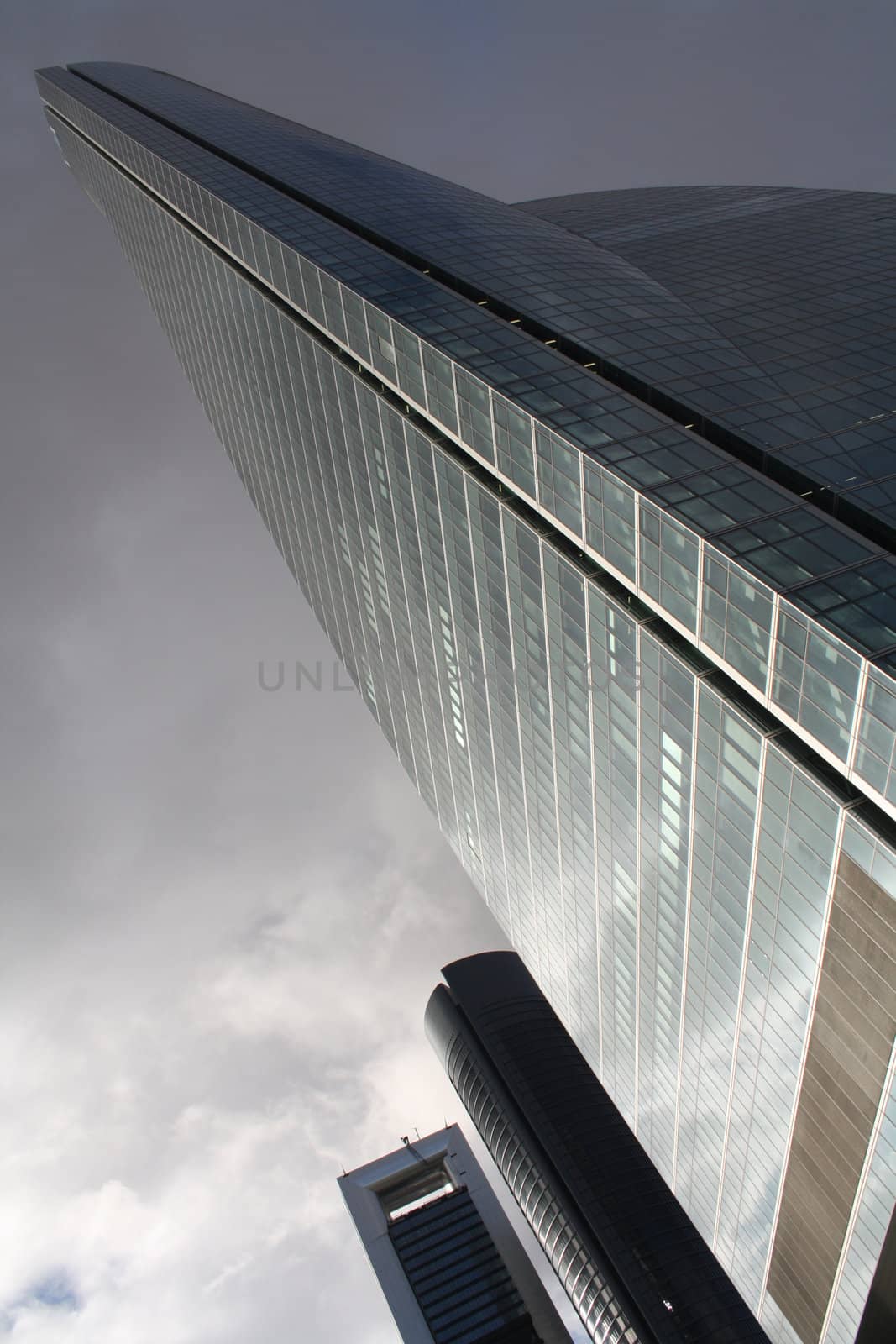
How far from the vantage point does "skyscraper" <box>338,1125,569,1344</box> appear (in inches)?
6654

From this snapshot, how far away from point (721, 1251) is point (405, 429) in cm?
6182

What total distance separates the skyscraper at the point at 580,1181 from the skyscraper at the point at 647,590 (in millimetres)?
84207

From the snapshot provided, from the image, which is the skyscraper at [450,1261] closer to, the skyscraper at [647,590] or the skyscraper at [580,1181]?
the skyscraper at [580,1181]

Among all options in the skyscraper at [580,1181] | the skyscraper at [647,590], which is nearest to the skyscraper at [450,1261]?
the skyscraper at [580,1181]

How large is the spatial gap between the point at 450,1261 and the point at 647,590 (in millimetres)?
185516

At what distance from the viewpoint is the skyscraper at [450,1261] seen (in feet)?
554

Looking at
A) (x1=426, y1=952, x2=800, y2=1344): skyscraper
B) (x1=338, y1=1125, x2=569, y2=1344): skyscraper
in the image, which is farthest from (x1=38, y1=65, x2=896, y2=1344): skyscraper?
(x1=338, y1=1125, x2=569, y2=1344): skyscraper

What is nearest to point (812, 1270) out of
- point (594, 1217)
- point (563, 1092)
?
point (594, 1217)

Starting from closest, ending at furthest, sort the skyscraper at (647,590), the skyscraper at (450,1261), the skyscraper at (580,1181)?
the skyscraper at (647,590) < the skyscraper at (580,1181) < the skyscraper at (450,1261)

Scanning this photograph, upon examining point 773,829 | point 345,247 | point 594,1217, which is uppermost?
point 345,247

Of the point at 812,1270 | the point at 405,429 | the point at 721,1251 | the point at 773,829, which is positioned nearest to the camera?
the point at 773,829

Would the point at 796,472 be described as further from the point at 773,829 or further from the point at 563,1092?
the point at 563,1092

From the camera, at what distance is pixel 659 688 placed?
40.0 metres

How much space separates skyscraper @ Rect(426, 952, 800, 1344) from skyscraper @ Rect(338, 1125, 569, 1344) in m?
20.6
